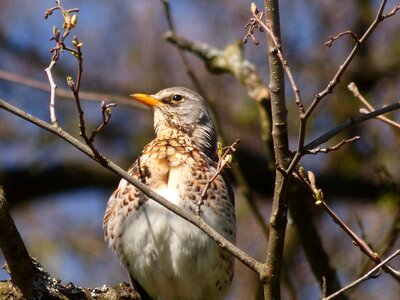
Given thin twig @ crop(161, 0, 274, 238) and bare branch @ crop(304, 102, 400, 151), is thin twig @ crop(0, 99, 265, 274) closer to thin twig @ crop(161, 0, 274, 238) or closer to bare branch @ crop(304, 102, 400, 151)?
bare branch @ crop(304, 102, 400, 151)

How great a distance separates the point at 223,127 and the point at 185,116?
8.23 feet

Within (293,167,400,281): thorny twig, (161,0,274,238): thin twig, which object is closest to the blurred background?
(161,0,274,238): thin twig

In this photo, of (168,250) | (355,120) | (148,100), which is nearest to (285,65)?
(355,120)

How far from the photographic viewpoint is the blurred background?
8.96 metres

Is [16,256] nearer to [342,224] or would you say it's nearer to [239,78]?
[342,224]

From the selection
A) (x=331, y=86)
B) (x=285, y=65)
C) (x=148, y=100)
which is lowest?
(x=331, y=86)

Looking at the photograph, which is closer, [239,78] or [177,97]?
[177,97]

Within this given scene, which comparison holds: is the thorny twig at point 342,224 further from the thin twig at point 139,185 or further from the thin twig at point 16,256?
the thin twig at point 16,256

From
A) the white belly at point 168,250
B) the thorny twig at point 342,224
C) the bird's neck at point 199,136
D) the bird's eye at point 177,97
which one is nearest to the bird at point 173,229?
the white belly at point 168,250

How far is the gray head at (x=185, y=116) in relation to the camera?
19.7 feet

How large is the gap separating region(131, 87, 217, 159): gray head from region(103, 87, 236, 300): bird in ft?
1.95

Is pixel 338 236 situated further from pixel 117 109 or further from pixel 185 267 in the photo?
pixel 185 267

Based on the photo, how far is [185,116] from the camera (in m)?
6.14

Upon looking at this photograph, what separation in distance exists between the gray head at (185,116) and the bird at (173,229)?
0.60 meters
